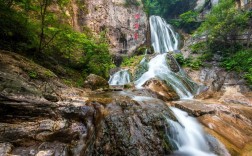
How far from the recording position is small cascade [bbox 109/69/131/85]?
12.8 m

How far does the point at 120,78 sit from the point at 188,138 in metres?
8.40

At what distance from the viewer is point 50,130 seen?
3777mm

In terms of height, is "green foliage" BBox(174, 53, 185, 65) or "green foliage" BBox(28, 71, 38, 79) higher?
"green foliage" BBox(174, 53, 185, 65)

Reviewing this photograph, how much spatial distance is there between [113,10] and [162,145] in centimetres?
1625

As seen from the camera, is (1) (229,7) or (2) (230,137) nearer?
(2) (230,137)

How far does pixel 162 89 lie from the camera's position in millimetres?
9359

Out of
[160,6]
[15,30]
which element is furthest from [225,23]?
[160,6]

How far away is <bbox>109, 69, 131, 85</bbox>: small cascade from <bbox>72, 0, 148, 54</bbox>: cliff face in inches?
170

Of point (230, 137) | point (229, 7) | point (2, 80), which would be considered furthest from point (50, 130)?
point (229, 7)

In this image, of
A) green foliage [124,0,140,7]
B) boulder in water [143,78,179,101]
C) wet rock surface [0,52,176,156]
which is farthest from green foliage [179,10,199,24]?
wet rock surface [0,52,176,156]

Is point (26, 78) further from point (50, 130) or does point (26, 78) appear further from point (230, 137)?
point (230, 137)

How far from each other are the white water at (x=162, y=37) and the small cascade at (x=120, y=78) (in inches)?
306

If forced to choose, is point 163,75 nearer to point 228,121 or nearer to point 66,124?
point 228,121

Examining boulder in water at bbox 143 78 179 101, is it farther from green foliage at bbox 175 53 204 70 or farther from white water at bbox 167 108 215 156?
green foliage at bbox 175 53 204 70
